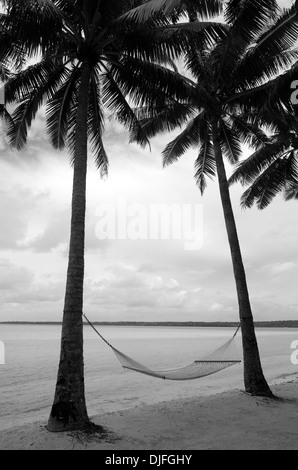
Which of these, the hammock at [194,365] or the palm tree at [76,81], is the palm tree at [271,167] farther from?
the hammock at [194,365]

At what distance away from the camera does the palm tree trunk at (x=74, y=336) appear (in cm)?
526

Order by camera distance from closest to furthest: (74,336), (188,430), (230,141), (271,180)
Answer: (74,336)
(188,430)
(230,141)
(271,180)

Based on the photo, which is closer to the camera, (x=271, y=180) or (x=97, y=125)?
(x=97, y=125)

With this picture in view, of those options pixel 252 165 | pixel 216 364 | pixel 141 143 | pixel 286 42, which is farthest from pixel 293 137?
pixel 216 364

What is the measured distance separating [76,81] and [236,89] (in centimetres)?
381

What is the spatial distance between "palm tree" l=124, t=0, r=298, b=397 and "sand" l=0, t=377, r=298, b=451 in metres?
1.11

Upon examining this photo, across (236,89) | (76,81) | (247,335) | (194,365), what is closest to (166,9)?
(76,81)

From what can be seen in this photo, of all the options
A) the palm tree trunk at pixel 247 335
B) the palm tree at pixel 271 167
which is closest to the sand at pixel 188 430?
the palm tree trunk at pixel 247 335

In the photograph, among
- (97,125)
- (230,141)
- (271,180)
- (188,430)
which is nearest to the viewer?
(188,430)

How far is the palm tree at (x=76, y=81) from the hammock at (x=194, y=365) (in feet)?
5.43

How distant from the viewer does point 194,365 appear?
26.6 ft

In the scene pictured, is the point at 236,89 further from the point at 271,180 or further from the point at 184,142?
the point at 271,180

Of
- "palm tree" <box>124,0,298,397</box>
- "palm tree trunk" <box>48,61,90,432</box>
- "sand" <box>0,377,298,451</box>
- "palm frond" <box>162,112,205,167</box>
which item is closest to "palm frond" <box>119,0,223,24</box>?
"palm tree" <box>124,0,298,397</box>

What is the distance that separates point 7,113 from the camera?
845 centimetres
